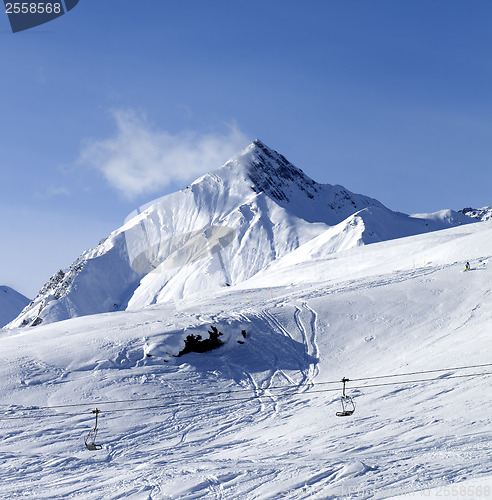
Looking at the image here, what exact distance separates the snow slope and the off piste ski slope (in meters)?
61.9

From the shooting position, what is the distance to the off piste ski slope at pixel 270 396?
→ 16531 millimetres

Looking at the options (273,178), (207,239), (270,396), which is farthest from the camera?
(273,178)

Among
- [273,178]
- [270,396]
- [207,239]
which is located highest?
[273,178]

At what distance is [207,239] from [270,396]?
116m

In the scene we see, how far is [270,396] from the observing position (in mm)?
27781

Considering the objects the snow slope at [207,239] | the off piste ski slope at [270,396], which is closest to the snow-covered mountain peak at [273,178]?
the snow slope at [207,239]

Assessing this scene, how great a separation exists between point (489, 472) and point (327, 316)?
22373mm

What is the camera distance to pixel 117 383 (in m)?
28.3

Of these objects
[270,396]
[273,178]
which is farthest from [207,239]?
[270,396]

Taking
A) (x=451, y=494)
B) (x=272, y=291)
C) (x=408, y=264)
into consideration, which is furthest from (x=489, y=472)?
(x=408, y=264)

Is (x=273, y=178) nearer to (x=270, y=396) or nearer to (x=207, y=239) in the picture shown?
(x=207, y=239)

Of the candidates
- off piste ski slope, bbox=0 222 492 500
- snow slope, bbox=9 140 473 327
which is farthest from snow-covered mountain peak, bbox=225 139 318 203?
off piste ski slope, bbox=0 222 492 500

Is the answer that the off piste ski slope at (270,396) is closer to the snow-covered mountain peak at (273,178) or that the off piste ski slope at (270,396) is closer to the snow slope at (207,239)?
the snow slope at (207,239)

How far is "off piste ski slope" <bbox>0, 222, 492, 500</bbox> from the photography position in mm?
16531
